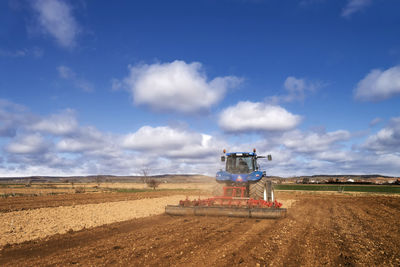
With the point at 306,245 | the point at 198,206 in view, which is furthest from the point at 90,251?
the point at 198,206

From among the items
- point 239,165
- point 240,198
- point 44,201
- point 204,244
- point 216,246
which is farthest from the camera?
point 44,201

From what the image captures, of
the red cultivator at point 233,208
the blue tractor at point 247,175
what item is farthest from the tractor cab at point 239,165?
the red cultivator at point 233,208

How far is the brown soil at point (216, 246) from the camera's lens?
5213 millimetres

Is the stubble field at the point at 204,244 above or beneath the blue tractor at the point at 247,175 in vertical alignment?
beneath

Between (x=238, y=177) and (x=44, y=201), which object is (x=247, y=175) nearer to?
(x=238, y=177)

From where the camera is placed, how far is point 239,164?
14.2 meters

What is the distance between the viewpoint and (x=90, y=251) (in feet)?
19.5

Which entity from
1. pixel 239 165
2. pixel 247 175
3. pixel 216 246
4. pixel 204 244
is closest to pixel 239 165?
pixel 239 165

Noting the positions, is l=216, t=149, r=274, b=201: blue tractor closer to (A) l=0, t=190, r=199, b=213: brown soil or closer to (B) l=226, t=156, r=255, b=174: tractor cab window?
(B) l=226, t=156, r=255, b=174: tractor cab window

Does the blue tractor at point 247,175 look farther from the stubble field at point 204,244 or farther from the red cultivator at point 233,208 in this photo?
the stubble field at point 204,244

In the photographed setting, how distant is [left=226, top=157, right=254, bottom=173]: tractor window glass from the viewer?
14.0 metres

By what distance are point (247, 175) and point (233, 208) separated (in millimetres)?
3053

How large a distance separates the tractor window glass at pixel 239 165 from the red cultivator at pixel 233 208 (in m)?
2.16

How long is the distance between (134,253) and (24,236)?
424 cm
